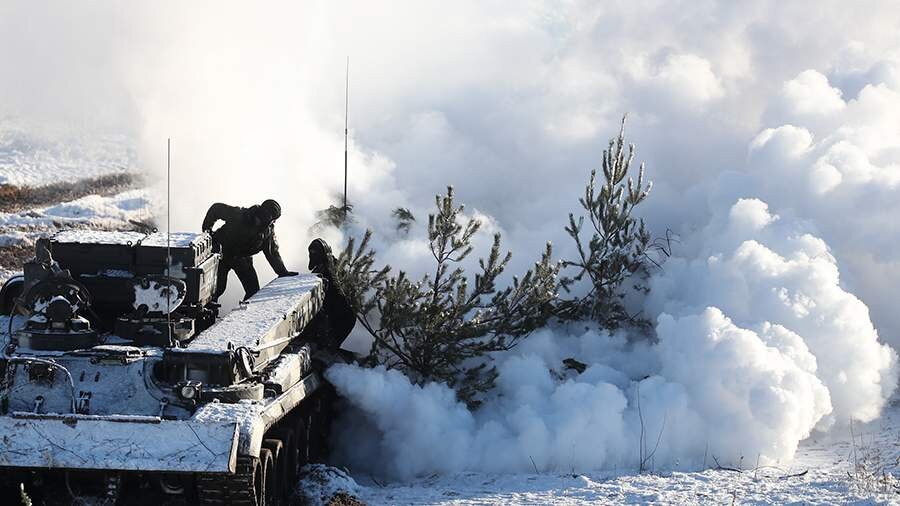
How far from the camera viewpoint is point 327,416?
46.6 feet

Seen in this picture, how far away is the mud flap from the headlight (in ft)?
1.86

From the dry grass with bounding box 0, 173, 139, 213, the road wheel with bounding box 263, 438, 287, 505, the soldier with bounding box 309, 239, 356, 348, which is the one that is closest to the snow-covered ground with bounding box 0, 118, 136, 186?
the dry grass with bounding box 0, 173, 139, 213

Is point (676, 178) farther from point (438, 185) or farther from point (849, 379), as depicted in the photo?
point (849, 379)

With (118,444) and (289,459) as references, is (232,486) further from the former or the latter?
(289,459)

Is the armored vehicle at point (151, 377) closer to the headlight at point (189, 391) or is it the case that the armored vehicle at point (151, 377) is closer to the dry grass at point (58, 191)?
the headlight at point (189, 391)

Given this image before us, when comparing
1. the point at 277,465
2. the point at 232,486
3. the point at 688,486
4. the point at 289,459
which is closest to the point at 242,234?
the point at 289,459

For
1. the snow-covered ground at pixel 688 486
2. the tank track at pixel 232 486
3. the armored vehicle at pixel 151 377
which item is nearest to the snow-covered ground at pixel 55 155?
the armored vehicle at pixel 151 377

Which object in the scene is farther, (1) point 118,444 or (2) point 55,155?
(2) point 55,155

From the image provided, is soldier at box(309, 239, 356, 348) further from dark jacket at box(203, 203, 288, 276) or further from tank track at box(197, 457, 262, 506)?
tank track at box(197, 457, 262, 506)

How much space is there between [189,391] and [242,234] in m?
4.45

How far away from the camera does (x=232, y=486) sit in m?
9.80

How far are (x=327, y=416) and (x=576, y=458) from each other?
255 centimetres

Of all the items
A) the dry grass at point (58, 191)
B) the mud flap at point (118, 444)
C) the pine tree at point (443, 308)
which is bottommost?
the mud flap at point (118, 444)

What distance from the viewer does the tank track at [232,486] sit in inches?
384
